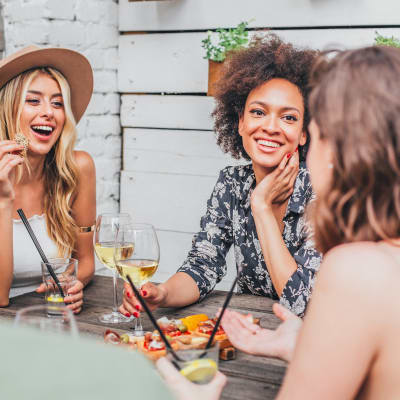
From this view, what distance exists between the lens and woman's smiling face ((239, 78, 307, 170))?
1.92m

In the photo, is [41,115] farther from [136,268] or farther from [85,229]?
[136,268]

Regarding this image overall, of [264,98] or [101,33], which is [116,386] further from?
[101,33]

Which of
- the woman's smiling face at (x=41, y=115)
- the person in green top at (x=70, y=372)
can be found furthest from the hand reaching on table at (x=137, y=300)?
the person in green top at (x=70, y=372)

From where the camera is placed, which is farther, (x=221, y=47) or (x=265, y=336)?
(x=221, y=47)

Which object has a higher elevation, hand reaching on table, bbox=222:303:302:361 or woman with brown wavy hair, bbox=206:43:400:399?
woman with brown wavy hair, bbox=206:43:400:399

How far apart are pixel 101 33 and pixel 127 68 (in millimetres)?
221

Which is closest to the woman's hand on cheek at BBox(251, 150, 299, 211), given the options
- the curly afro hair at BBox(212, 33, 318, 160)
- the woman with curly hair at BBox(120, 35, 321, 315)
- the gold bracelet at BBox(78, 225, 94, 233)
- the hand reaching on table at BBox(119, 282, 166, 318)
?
the woman with curly hair at BBox(120, 35, 321, 315)

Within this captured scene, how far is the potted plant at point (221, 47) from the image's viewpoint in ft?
8.32

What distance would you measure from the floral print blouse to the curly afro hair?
0.72 ft

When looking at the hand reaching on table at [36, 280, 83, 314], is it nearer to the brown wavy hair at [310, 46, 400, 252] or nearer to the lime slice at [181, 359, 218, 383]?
the lime slice at [181, 359, 218, 383]

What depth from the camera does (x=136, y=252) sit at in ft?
4.50

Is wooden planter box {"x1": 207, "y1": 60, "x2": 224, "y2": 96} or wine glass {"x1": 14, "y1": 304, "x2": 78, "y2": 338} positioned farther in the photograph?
wooden planter box {"x1": 207, "y1": 60, "x2": 224, "y2": 96}

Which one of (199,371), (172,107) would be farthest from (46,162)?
(199,371)

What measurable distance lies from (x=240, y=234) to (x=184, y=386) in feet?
3.90
